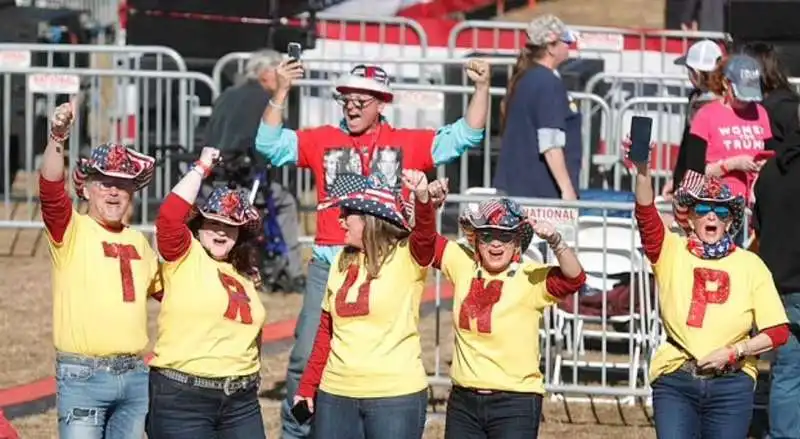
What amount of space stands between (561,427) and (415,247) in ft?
9.45

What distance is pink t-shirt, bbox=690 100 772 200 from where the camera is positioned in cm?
929

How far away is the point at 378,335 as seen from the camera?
22.9 feet

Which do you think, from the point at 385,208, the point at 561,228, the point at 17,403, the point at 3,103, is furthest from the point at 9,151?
the point at 385,208

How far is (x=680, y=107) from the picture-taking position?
44.8 ft

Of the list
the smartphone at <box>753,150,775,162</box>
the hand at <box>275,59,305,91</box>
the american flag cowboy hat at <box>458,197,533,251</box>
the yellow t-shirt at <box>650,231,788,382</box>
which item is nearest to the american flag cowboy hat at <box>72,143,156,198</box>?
the hand at <box>275,59,305,91</box>

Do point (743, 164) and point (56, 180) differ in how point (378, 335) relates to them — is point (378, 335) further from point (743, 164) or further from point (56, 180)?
point (743, 164)

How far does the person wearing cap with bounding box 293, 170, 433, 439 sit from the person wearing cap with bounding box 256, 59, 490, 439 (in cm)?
92

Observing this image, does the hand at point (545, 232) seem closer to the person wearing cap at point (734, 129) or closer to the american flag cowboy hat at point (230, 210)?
the american flag cowboy hat at point (230, 210)

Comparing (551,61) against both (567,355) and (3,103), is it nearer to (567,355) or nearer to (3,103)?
(567,355)

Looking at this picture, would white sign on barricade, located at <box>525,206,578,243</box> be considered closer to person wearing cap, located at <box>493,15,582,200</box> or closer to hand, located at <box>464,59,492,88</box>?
person wearing cap, located at <box>493,15,582,200</box>

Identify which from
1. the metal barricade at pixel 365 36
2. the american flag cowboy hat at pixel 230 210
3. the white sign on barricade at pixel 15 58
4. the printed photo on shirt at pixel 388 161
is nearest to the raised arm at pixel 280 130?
the printed photo on shirt at pixel 388 161

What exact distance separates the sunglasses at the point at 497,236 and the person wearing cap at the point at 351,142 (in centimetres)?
98

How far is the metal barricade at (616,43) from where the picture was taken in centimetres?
1631

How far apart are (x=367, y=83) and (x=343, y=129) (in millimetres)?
350
